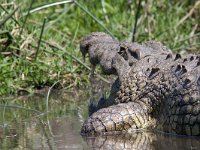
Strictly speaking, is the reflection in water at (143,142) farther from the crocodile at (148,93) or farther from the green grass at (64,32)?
the green grass at (64,32)

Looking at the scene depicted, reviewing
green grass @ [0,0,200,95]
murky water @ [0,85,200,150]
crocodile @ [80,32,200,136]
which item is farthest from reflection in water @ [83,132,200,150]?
green grass @ [0,0,200,95]

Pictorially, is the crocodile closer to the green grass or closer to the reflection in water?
the reflection in water

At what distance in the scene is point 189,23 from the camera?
10.3m

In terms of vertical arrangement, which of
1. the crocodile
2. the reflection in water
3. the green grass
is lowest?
the reflection in water

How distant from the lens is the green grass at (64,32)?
27.3ft

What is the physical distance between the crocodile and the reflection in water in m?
0.11

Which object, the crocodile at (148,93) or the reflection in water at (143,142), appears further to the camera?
the crocodile at (148,93)

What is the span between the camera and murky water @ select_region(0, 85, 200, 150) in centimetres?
568

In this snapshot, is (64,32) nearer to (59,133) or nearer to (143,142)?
(59,133)

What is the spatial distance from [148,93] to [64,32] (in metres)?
3.46

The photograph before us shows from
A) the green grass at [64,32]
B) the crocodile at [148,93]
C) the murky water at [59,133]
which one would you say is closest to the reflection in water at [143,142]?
the murky water at [59,133]

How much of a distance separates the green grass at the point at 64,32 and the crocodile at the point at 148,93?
1211mm

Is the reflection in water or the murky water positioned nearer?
the reflection in water

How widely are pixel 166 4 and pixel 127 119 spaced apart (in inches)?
183
